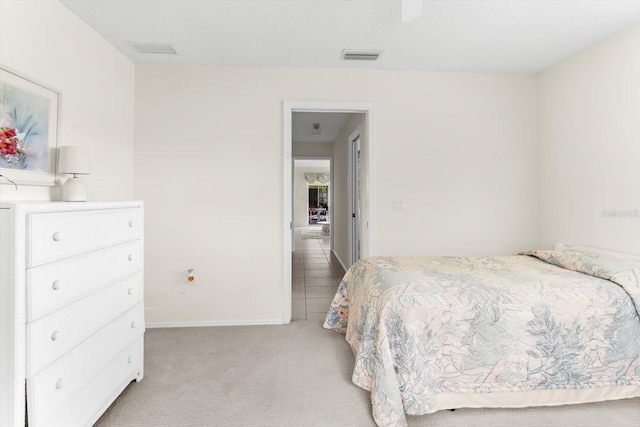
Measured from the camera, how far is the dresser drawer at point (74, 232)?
1.29 meters

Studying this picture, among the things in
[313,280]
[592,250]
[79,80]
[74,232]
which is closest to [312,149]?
[313,280]

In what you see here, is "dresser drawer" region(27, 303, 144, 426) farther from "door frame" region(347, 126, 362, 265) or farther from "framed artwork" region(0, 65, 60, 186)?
"door frame" region(347, 126, 362, 265)

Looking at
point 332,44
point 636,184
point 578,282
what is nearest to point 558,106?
point 636,184

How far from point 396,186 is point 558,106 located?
1.65 metres

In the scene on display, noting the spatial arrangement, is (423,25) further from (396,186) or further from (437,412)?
(437,412)

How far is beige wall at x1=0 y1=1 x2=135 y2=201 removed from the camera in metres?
1.79

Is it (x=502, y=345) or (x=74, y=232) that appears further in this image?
(x=502, y=345)

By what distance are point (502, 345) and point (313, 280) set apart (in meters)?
3.30

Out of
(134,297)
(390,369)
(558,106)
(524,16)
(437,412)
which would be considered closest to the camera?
(390,369)

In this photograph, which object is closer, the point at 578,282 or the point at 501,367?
the point at 501,367

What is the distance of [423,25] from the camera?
7.62ft

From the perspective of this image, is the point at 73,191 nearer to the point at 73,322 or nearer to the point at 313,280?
the point at 73,322

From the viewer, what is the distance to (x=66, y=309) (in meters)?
1.45

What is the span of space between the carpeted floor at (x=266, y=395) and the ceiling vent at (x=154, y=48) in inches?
97.7
